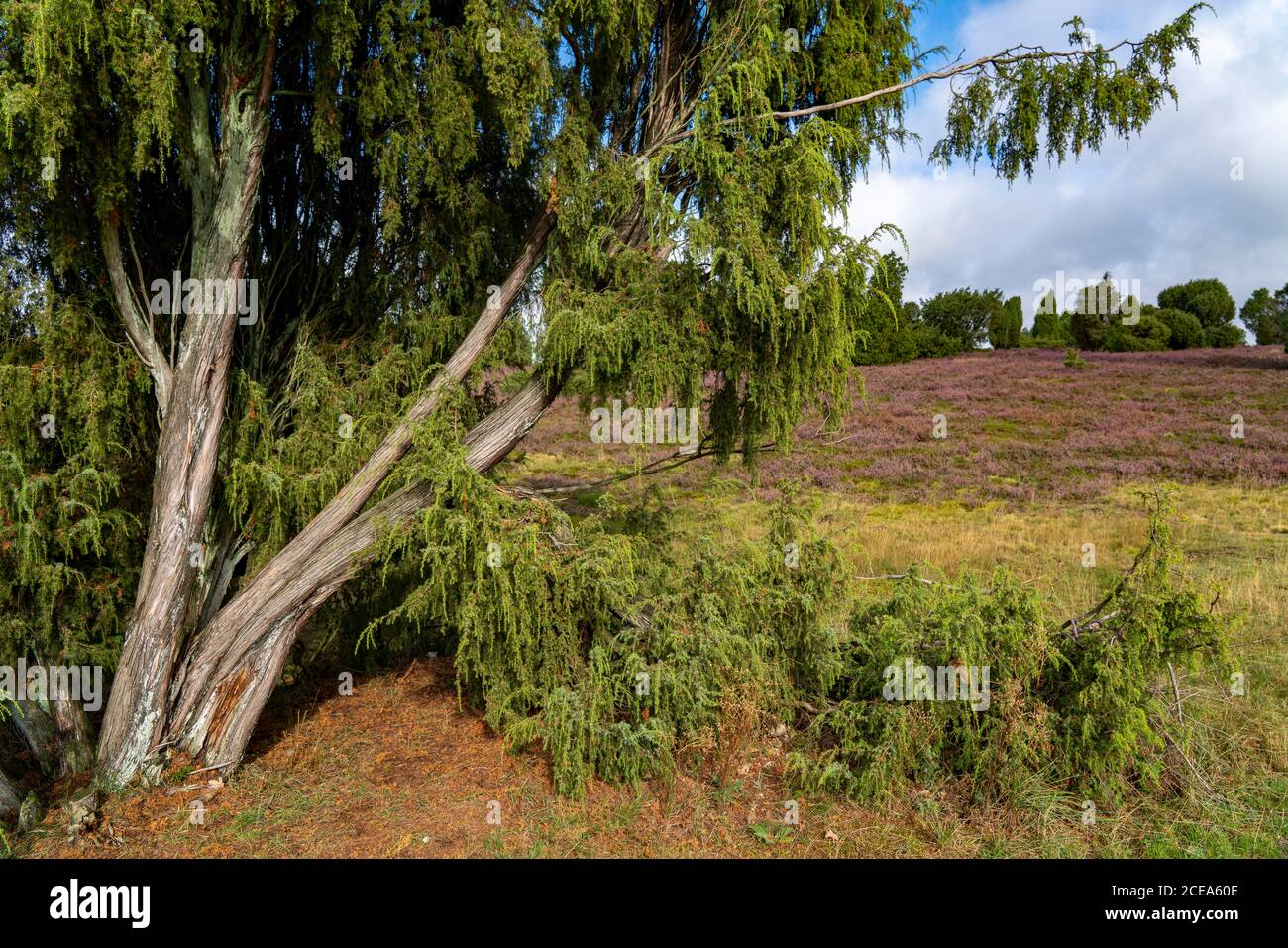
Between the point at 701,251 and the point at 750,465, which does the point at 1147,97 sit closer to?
the point at 701,251

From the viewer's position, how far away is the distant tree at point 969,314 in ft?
119

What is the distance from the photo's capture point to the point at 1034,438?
18.2 meters

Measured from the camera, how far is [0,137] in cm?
466

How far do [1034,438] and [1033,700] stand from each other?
49.2ft

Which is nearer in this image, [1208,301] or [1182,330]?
[1182,330]

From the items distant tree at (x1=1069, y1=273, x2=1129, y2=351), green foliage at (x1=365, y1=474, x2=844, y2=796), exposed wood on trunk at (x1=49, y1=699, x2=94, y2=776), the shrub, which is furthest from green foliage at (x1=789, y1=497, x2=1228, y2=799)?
the shrub

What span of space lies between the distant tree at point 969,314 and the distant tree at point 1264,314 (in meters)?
12.0

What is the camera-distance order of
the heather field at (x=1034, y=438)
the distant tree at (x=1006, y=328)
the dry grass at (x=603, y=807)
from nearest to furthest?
the dry grass at (x=603, y=807)
the heather field at (x=1034, y=438)
the distant tree at (x=1006, y=328)

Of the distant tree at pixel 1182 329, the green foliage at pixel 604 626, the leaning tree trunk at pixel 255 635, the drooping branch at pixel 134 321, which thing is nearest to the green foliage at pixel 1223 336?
the distant tree at pixel 1182 329

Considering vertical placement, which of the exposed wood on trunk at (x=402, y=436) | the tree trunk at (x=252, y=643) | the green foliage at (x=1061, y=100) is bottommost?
the tree trunk at (x=252, y=643)

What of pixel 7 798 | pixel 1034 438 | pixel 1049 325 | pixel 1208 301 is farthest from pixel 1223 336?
pixel 7 798

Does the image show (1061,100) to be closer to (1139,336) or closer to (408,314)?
(408,314)

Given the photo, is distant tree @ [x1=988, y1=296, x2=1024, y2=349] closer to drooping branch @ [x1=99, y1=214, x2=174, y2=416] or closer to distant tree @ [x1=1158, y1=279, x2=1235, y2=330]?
distant tree @ [x1=1158, y1=279, x2=1235, y2=330]

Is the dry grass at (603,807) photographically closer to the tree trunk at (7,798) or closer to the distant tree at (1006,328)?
the tree trunk at (7,798)
